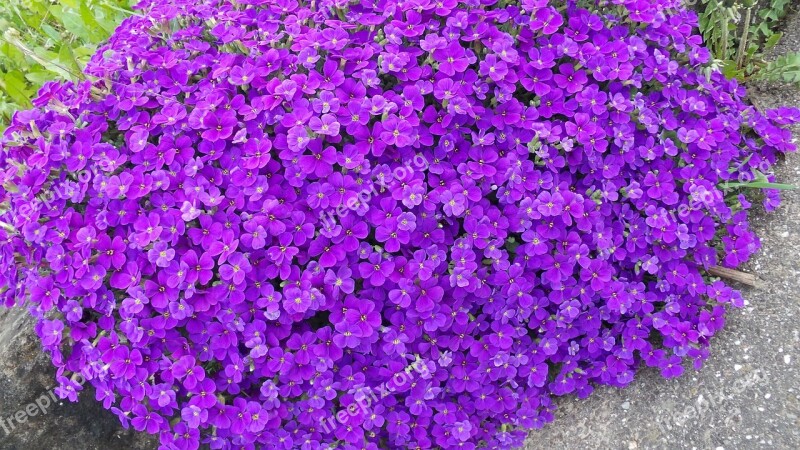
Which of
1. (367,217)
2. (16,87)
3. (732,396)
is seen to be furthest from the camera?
(16,87)

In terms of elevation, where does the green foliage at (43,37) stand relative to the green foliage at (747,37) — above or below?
above

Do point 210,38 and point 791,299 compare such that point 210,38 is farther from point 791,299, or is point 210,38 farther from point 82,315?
point 791,299

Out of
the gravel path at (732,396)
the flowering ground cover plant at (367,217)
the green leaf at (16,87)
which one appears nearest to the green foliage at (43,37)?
the green leaf at (16,87)

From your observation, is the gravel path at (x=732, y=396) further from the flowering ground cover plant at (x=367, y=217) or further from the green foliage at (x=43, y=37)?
the green foliage at (x=43, y=37)

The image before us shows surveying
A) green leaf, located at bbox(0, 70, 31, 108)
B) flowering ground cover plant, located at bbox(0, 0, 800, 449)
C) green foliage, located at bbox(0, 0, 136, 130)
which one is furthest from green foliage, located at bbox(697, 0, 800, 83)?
green leaf, located at bbox(0, 70, 31, 108)

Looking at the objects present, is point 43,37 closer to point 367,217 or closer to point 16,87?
point 16,87

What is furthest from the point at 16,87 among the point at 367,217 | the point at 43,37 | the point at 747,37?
the point at 747,37
